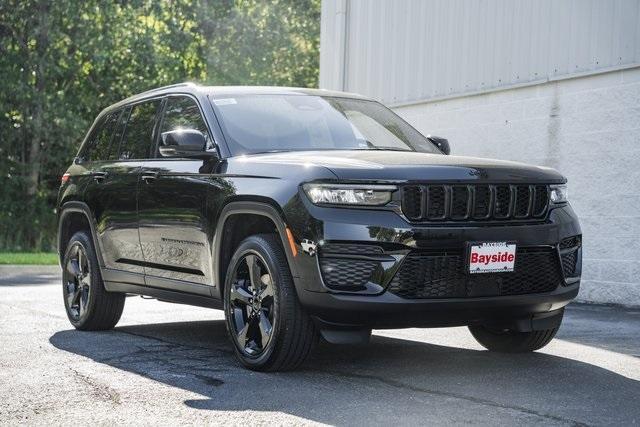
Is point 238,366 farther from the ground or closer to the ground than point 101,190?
closer to the ground

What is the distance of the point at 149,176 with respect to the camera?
26.1 ft

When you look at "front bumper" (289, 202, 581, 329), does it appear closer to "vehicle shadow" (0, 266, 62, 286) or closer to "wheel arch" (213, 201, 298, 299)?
"wheel arch" (213, 201, 298, 299)

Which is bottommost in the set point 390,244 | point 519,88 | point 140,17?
point 390,244

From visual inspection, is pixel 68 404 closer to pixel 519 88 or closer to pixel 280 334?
pixel 280 334

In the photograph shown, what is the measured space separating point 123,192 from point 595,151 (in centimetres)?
561

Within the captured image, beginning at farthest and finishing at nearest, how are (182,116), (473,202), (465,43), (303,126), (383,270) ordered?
(465,43) → (182,116) → (303,126) → (473,202) → (383,270)

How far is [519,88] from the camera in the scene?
508 inches

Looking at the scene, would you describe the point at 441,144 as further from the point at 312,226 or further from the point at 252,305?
the point at 312,226

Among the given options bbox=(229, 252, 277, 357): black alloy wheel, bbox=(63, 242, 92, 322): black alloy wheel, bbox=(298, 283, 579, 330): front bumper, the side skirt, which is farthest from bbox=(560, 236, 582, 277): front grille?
bbox=(63, 242, 92, 322): black alloy wheel

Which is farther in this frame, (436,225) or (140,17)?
(140,17)

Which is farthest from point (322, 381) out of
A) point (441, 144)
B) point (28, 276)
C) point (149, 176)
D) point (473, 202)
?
point (28, 276)

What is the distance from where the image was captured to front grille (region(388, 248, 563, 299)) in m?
6.14

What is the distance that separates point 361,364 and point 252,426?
199 cm

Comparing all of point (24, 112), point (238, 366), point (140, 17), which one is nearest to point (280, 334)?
point (238, 366)
